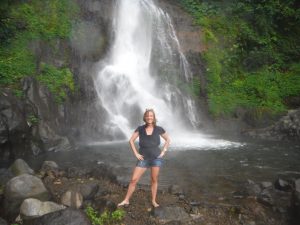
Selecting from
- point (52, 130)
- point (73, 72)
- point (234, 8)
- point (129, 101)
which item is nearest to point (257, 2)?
point (234, 8)

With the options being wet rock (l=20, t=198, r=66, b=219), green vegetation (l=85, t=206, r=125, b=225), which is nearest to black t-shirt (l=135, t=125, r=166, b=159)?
green vegetation (l=85, t=206, r=125, b=225)

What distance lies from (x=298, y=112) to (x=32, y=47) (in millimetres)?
14522

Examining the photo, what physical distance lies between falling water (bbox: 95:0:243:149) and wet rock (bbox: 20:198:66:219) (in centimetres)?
→ 1094

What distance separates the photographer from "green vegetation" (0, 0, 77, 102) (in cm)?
1709

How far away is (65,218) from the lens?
6.66 meters

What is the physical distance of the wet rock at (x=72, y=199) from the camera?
8.30 meters

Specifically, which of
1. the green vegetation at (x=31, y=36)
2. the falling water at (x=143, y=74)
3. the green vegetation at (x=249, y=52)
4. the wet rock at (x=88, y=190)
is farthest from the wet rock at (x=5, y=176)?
the green vegetation at (x=249, y=52)

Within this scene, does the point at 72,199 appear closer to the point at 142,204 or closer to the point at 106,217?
the point at 106,217

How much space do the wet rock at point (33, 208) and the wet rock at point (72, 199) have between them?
0.82 meters

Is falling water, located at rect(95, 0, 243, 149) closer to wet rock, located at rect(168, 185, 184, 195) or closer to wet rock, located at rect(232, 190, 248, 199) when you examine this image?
wet rock, located at rect(168, 185, 184, 195)

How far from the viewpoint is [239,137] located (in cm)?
1952

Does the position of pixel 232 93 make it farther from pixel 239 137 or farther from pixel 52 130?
pixel 52 130

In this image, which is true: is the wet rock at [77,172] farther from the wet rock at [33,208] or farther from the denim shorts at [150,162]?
the denim shorts at [150,162]

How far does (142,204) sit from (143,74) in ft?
51.0
